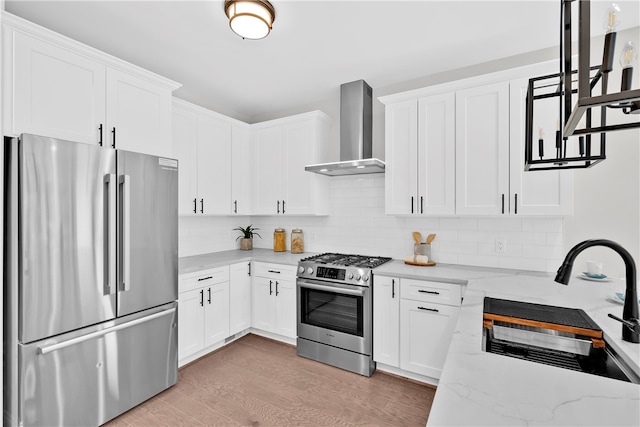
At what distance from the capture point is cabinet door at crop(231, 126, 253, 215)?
12.0ft

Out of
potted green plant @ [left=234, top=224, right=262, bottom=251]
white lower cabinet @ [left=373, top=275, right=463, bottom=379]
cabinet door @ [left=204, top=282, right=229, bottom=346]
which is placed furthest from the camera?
potted green plant @ [left=234, top=224, right=262, bottom=251]

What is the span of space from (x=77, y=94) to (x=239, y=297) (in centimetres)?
223

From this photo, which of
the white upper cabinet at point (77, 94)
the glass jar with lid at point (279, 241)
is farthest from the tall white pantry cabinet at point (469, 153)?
the white upper cabinet at point (77, 94)

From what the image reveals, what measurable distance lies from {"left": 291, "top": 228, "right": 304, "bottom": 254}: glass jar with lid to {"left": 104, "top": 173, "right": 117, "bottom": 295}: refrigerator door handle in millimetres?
2002

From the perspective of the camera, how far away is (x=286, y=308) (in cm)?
322

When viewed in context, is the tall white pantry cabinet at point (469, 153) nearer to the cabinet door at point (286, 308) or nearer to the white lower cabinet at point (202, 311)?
the cabinet door at point (286, 308)

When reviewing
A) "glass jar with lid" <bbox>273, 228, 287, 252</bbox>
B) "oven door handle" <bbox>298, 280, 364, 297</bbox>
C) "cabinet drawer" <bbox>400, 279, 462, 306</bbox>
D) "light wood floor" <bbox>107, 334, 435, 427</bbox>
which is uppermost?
"glass jar with lid" <bbox>273, 228, 287, 252</bbox>

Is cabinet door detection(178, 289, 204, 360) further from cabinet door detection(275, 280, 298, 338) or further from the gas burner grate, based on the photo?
the gas burner grate

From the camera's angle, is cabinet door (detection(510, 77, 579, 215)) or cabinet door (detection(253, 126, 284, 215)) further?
cabinet door (detection(253, 126, 284, 215))

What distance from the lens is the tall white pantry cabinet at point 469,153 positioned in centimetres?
235

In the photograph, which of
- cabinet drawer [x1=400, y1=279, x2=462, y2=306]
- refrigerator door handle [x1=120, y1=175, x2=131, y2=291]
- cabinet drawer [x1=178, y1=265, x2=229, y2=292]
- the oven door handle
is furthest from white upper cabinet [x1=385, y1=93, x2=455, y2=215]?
refrigerator door handle [x1=120, y1=175, x2=131, y2=291]

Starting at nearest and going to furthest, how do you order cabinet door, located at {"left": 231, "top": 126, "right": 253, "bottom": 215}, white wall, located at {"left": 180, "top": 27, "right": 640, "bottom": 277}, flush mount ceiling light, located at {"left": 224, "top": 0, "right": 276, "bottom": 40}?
flush mount ceiling light, located at {"left": 224, "top": 0, "right": 276, "bottom": 40} < white wall, located at {"left": 180, "top": 27, "right": 640, "bottom": 277} < cabinet door, located at {"left": 231, "top": 126, "right": 253, "bottom": 215}

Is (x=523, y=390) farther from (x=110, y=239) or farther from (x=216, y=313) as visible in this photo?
(x=216, y=313)

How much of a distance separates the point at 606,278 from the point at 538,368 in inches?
69.3
